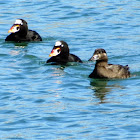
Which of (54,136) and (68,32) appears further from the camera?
(68,32)

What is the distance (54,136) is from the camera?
39.3 ft

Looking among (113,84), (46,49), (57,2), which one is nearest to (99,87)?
(113,84)

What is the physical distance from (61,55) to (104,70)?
7.37 ft

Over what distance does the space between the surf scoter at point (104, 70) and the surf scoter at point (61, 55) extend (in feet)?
5.85

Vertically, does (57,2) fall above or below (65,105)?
above

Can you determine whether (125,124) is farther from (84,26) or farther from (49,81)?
(84,26)

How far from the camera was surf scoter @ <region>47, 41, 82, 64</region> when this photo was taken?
728 inches

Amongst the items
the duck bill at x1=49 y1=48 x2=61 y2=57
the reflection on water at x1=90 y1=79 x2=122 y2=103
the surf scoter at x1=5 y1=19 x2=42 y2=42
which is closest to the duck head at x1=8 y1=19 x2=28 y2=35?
the surf scoter at x1=5 y1=19 x2=42 y2=42

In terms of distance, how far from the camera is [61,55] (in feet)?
61.1

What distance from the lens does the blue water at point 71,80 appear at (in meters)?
12.5

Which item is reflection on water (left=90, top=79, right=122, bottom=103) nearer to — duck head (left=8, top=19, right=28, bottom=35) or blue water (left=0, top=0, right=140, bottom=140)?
blue water (left=0, top=0, right=140, bottom=140)

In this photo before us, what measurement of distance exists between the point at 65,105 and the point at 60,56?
477cm

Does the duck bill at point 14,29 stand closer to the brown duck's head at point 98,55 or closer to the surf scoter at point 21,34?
the surf scoter at point 21,34

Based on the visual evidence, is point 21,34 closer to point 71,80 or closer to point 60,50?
point 60,50
